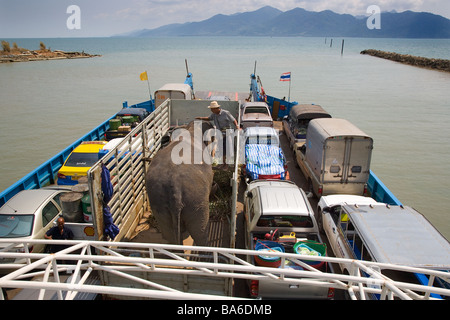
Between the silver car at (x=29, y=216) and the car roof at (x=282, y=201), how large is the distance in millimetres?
5365

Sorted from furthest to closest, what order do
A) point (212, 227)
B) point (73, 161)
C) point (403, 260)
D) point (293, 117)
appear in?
1. point (293, 117)
2. point (73, 161)
3. point (212, 227)
4. point (403, 260)

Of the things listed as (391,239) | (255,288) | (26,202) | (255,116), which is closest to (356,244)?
(391,239)

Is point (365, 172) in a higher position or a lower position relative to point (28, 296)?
higher

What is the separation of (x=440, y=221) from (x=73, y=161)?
13.9 meters

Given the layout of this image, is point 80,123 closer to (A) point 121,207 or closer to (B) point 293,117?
(B) point 293,117

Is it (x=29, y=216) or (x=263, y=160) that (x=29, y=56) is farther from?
(x=29, y=216)

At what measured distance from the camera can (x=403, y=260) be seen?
5824 millimetres

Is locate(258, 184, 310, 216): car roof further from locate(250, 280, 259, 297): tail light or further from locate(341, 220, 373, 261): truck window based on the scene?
locate(250, 280, 259, 297): tail light

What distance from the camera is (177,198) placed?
603 centimetres

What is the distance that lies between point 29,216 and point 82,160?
446 cm

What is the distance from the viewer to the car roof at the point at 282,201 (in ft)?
24.6

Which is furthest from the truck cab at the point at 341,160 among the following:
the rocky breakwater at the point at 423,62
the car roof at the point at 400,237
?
the rocky breakwater at the point at 423,62
